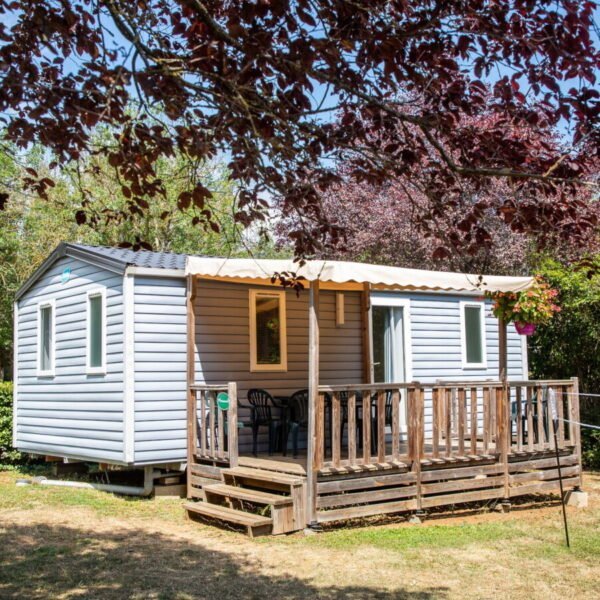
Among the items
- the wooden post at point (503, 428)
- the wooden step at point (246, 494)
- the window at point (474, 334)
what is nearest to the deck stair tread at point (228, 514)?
the wooden step at point (246, 494)

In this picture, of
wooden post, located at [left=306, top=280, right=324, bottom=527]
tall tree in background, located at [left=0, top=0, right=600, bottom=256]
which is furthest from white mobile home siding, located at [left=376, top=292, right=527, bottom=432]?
tall tree in background, located at [left=0, top=0, right=600, bottom=256]

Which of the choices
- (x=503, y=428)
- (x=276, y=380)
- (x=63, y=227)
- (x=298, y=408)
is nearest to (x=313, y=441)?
(x=503, y=428)

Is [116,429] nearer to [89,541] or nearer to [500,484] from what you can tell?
[89,541]


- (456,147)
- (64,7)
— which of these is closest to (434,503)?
(456,147)

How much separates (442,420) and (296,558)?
8.87ft

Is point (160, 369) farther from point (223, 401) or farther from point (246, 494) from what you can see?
point (246, 494)

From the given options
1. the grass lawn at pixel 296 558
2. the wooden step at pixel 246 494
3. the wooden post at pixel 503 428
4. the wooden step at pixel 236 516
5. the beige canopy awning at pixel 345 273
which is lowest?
the grass lawn at pixel 296 558

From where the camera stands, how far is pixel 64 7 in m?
4.23

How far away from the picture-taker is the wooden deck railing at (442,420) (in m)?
8.05

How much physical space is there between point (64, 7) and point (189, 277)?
5.68 m

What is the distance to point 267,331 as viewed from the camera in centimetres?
1084

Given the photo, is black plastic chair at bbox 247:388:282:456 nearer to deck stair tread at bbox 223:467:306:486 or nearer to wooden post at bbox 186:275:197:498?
wooden post at bbox 186:275:197:498

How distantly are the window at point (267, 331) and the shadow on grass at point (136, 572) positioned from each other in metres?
3.21

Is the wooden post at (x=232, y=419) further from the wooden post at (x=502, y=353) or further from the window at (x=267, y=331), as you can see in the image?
the wooden post at (x=502, y=353)
